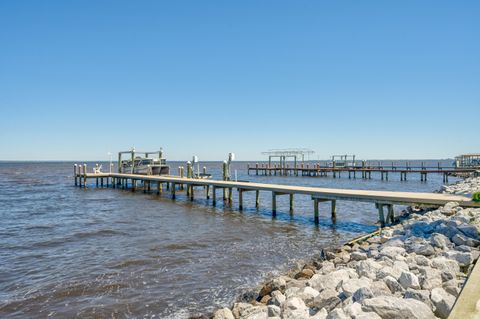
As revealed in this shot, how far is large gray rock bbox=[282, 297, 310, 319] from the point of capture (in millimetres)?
4879

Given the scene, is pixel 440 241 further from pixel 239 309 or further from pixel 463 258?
pixel 239 309

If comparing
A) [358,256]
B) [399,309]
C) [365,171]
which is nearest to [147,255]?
[358,256]

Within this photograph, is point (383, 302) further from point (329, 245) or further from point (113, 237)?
point (113, 237)

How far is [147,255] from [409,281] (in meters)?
8.19

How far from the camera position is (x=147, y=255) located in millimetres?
10977

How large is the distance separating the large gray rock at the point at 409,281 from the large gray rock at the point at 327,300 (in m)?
1.08

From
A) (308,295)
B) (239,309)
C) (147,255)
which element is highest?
(308,295)

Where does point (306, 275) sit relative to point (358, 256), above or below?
below

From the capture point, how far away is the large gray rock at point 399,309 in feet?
12.7

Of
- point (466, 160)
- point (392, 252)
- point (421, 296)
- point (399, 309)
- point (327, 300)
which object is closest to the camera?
point (399, 309)

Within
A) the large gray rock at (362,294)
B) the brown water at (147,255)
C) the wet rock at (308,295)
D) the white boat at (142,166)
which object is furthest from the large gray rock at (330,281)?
the white boat at (142,166)

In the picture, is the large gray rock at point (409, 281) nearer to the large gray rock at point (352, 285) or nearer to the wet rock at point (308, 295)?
the large gray rock at point (352, 285)

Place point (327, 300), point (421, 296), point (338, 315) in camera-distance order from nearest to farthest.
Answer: point (338, 315), point (421, 296), point (327, 300)

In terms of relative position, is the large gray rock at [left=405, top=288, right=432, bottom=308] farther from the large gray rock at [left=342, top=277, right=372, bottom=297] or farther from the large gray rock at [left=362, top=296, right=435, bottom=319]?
the large gray rock at [left=342, top=277, right=372, bottom=297]
